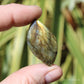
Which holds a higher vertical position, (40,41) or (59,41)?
(40,41)

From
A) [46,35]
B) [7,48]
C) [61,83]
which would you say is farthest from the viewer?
[7,48]

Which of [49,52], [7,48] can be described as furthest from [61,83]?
[49,52]

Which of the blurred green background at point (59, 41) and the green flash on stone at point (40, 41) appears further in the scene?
the blurred green background at point (59, 41)

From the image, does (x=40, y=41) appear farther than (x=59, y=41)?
No

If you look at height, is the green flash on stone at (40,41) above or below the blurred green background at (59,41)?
above

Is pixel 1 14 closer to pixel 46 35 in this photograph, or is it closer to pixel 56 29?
pixel 46 35

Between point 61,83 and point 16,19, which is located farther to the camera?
point 61,83

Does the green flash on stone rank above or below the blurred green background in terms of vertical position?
above

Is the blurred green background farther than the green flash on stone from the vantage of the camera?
Yes
